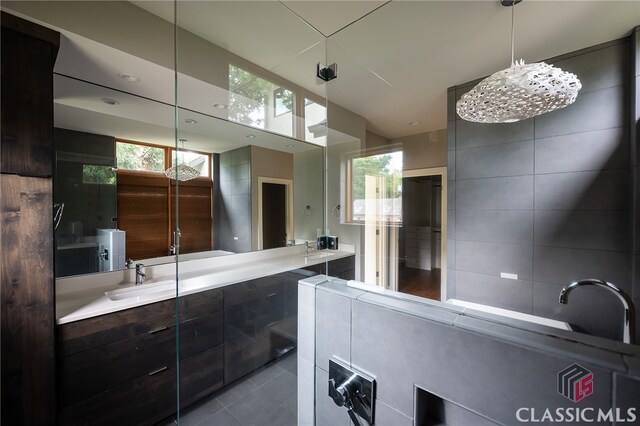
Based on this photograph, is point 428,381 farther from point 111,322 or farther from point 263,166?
point 263,166

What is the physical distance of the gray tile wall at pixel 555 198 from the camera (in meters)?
1.44

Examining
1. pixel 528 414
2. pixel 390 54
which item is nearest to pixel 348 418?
pixel 528 414

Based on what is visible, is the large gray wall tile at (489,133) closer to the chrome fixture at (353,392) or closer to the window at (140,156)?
the chrome fixture at (353,392)

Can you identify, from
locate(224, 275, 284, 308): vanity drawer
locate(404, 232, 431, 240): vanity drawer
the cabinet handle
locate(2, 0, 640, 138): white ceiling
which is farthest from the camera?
locate(404, 232, 431, 240): vanity drawer

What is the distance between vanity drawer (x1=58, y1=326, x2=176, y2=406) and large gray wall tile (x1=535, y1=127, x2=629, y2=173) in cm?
286

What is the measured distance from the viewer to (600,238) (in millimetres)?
1560

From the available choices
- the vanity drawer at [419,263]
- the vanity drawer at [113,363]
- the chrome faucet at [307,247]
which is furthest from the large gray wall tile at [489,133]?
the vanity drawer at [113,363]

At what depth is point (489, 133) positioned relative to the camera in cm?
194

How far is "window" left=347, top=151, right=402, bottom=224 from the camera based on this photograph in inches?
88.8

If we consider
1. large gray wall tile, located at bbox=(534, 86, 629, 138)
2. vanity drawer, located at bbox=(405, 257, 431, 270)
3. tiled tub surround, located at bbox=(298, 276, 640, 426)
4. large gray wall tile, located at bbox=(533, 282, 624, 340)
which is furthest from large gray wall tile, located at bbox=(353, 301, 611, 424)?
large gray wall tile, located at bbox=(534, 86, 629, 138)

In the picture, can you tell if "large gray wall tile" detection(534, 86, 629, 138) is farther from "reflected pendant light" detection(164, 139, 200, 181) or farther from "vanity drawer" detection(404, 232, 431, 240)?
"reflected pendant light" detection(164, 139, 200, 181)

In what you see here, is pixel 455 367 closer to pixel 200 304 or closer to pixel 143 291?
pixel 200 304

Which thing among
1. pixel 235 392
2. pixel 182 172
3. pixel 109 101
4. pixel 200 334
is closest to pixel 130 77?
pixel 109 101

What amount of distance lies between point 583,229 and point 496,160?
72cm
